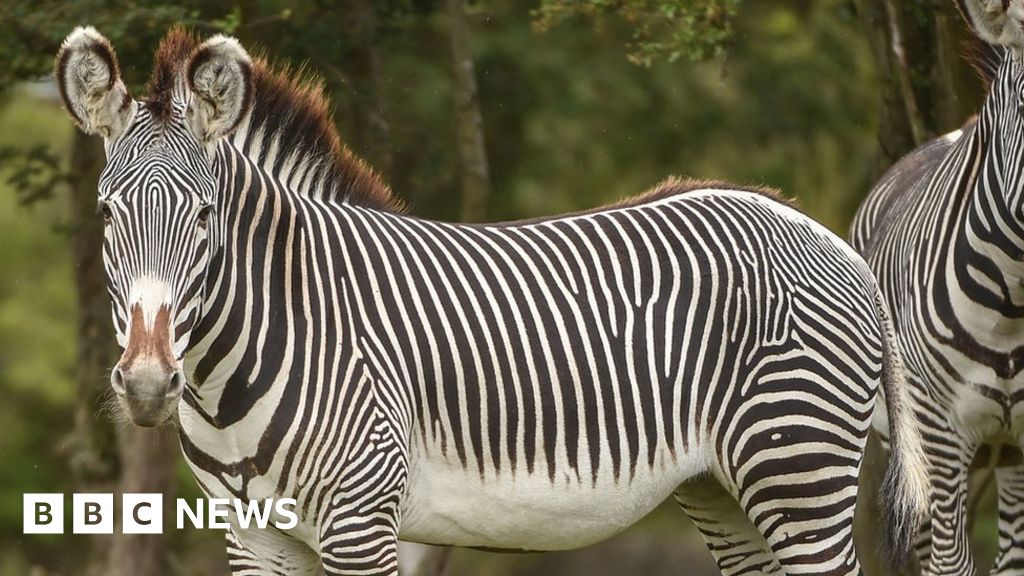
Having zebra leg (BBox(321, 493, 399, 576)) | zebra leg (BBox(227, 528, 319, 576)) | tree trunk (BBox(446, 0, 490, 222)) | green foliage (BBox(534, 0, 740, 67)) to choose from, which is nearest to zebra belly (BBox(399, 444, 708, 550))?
zebra leg (BBox(321, 493, 399, 576))

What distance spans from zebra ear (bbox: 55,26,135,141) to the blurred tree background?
3424 millimetres

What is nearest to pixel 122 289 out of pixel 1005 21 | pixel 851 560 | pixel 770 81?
pixel 851 560

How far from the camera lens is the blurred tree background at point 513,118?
376 inches

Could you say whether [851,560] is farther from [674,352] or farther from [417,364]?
[417,364]

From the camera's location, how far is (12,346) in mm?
20188

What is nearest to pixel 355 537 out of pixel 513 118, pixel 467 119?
pixel 467 119

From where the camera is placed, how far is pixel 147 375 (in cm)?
462

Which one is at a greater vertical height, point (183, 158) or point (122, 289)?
point (183, 158)

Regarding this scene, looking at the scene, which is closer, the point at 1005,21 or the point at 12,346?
the point at 1005,21

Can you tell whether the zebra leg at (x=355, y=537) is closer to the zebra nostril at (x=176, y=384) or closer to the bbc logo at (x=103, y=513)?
the zebra nostril at (x=176, y=384)

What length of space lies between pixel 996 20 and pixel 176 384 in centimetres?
412

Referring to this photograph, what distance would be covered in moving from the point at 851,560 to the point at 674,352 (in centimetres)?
112

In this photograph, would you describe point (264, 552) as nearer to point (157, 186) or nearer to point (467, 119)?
point (157, 186)

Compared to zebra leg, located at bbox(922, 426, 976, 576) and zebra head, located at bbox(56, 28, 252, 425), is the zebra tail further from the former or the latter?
zebra head, located at bbox(56, 28, 252, 425)
